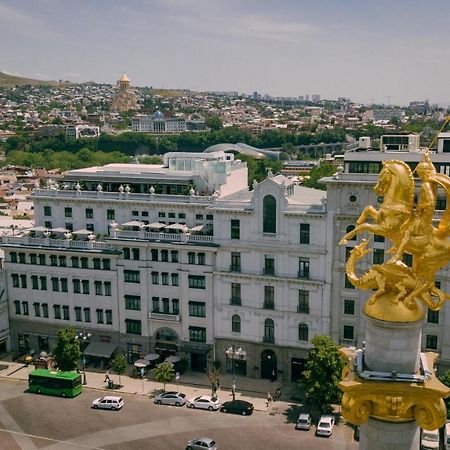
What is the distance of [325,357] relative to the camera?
58.4 metres

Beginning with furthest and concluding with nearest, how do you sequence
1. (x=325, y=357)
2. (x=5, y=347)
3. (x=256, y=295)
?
(x=5, y=347)
(x=256, y=295)
(x=325, y=357)

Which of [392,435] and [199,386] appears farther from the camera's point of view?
[199,386]

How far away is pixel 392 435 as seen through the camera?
2844 centimetres

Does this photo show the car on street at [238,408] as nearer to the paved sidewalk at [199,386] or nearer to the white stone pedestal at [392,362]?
the paved sidewalk at [199,386]

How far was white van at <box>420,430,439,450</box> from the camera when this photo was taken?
50.8 metres

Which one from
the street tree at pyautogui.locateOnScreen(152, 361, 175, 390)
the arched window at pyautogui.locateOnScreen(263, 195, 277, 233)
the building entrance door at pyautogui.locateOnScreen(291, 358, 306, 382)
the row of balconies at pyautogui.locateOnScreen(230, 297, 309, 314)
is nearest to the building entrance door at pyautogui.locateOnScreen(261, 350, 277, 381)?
the building entrance door at pyautogui.locateOnScreen(291, 358, 306, 382)

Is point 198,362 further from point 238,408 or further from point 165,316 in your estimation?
point 238,408

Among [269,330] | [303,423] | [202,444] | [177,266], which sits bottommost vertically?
A: [303,423]

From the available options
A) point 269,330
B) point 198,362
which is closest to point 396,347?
point 269,330

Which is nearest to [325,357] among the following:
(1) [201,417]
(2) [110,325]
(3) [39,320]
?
(1) [201,417]

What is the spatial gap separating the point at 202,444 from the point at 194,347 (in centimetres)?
1873

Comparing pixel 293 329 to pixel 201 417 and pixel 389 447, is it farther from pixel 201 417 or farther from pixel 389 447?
pixel 389 447

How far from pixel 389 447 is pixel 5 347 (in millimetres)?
60493

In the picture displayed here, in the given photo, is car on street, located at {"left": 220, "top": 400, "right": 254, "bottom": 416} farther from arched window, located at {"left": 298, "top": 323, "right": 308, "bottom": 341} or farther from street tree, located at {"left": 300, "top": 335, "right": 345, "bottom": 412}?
arched window, located at {"left": 298, "top": 323, "right": 308, "bottom": 341}
